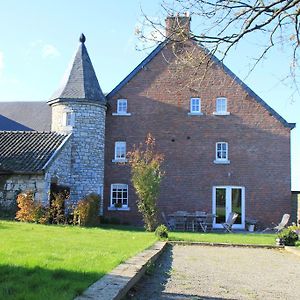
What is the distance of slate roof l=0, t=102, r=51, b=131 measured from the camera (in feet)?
106

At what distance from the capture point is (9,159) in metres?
23.4

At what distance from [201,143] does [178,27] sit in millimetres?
21570

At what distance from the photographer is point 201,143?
27781 millimetres

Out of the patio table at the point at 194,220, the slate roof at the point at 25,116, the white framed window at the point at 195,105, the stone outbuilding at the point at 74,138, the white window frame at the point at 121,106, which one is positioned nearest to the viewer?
the stone outbuilding at the point at 74,138

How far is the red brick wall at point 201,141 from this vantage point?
88.6 feet

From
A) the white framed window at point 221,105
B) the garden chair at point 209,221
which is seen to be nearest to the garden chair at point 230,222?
the garden chair at point 209,221

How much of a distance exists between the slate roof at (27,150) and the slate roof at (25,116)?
536 cm

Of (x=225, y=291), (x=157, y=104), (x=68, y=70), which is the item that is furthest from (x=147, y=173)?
(x=225, y=291)

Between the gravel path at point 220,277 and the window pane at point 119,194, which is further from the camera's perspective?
the window pane at point 119,194

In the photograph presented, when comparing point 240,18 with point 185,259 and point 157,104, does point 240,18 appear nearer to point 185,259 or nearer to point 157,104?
point 185,259

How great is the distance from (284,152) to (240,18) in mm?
21628

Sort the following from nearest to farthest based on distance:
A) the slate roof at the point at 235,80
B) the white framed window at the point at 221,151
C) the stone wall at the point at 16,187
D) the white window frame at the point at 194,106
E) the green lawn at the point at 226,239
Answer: the green lawn at the point at 226,239 → the stone wall at the point at 16,187 → the slate roof at the point at 235,80 → the white framed window at the point at 221,151 → the white window frame at the point at 194,106

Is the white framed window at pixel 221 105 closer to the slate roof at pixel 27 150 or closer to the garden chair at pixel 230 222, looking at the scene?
the garden chair at pixel 230 222

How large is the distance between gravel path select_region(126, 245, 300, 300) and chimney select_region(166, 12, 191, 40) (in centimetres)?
355
